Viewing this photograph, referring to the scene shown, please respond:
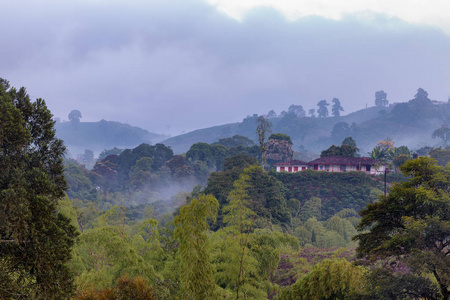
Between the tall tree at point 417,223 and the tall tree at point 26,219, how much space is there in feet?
23.8

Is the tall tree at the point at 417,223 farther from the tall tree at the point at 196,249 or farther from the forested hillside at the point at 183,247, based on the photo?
the tall tree at the point at 196,249

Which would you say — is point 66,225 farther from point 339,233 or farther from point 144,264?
point 339,233

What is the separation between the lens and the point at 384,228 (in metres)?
9.23

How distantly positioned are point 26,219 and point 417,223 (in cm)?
830

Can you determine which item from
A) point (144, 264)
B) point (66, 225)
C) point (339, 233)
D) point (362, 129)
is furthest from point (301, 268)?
point (362, 129)

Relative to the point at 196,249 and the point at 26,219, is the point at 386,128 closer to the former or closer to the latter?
the point at 196,249

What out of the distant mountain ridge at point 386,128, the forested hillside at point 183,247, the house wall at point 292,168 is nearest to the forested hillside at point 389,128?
the distant mountain ridge at point 386,128

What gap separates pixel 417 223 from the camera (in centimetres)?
817

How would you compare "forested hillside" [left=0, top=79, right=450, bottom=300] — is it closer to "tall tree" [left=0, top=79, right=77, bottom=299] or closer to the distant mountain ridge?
"tall tree" [left=0, top=79, right=77, bottom=299]

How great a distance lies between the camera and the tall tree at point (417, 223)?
801cm

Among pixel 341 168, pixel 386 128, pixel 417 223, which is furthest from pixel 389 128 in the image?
pixel 417 223

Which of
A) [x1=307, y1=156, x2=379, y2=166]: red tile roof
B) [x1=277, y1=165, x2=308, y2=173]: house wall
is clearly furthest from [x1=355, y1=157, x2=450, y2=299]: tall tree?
[x1=277, y1=165, x2=308, y2=173]: house wall

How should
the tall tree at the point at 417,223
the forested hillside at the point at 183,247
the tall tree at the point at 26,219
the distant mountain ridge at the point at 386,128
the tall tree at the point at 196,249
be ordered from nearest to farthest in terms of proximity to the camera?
the tall tree at the point at 26,219, the forested hillside at the point at 183,247, the tall tree at the point at 196,249, the tall tree at the point at 417,223, the distant mountain ridge at the point at 386,128

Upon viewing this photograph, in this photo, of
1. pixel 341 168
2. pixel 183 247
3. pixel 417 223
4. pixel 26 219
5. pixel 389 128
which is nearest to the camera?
pixel 26 219
